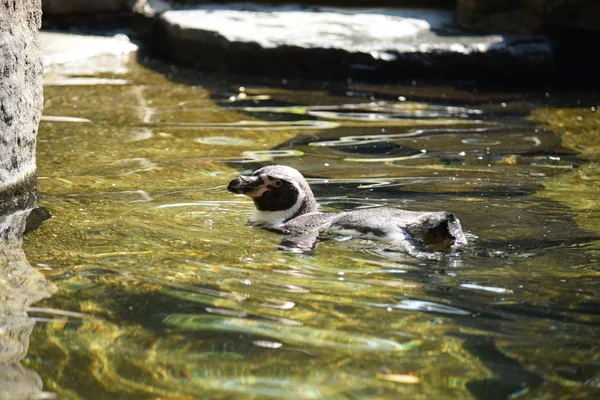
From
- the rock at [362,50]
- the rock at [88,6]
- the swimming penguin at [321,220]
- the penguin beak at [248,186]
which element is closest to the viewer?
→ the swimming penguin at [321,220]

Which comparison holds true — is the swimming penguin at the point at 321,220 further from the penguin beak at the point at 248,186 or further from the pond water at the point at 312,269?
the pond water at the point at 312,269

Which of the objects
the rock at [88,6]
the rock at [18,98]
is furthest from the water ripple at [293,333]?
the rock at [88,6]

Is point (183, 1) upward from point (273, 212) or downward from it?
upward

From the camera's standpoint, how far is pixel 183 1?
13.3 m

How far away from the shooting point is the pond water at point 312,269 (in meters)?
3.04

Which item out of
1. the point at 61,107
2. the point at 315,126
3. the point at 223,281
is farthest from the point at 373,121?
the point at 223,281

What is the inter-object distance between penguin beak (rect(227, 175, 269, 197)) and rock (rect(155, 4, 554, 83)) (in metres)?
5.90

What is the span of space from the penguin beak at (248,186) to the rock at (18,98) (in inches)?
54.1

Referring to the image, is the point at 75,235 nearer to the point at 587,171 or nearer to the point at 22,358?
the point at 22,358

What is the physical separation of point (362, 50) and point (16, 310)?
790 cm

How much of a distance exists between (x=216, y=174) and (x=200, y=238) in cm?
179

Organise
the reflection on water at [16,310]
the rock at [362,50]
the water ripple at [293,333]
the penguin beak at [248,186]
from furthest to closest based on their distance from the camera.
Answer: the rock at [362,50], the penguin beak at [248,186], the water ripple at [293,333], the reflection on water at [16,310]

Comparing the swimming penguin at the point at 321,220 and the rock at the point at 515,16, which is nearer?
the swimming penguin at the point at 321,220

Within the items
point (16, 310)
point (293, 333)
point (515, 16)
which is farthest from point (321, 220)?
point (515, 16)
